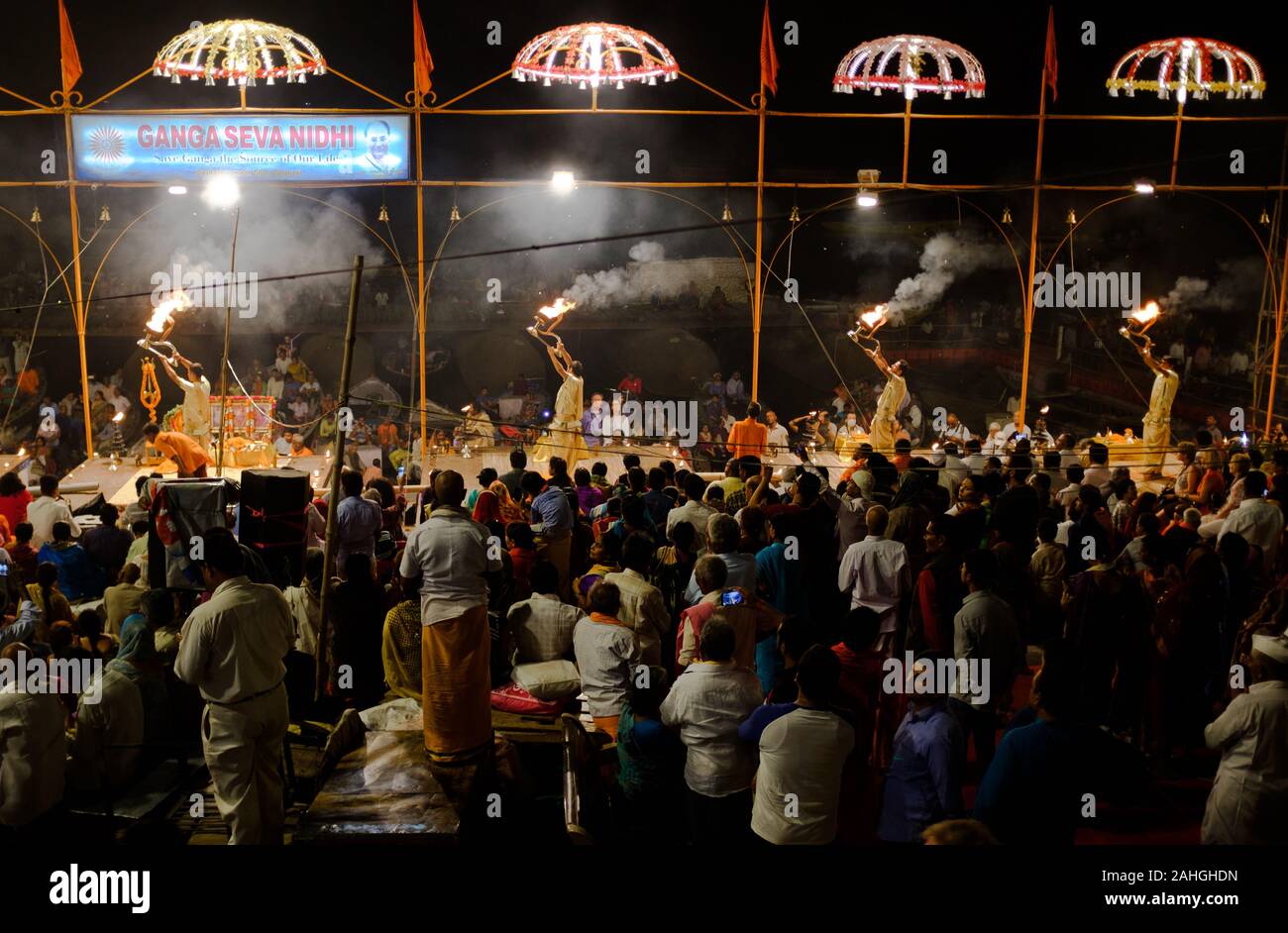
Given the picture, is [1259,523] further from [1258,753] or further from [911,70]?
[911,70]

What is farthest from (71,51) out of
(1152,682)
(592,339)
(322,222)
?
(1152,682)

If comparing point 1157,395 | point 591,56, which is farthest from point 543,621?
point 1157,395

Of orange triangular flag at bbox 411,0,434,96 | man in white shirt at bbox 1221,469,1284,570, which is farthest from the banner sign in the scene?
man in white shirt at bbox 1221,469,1284,570

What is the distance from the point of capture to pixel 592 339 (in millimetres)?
17812

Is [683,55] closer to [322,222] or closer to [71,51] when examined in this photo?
[322,222]

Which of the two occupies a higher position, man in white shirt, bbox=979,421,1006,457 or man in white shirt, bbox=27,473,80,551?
man in white shirt, bbox=979,421,1006,457

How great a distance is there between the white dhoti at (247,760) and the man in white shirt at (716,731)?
1755mm

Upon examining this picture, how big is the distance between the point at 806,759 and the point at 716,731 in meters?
0.54

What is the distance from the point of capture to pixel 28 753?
5422 millimetres

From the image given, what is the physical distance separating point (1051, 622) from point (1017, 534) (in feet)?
2.54

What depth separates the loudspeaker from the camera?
7.74 metres

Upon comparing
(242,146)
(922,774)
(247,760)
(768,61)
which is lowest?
(247,760)

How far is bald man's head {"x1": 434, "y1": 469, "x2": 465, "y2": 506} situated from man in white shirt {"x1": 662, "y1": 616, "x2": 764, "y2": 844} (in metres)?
1.50

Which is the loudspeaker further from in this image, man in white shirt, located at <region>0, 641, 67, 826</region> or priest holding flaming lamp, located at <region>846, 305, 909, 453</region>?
priest holding flaming lamp, located at <region>846, 305, 909, 453</region>
